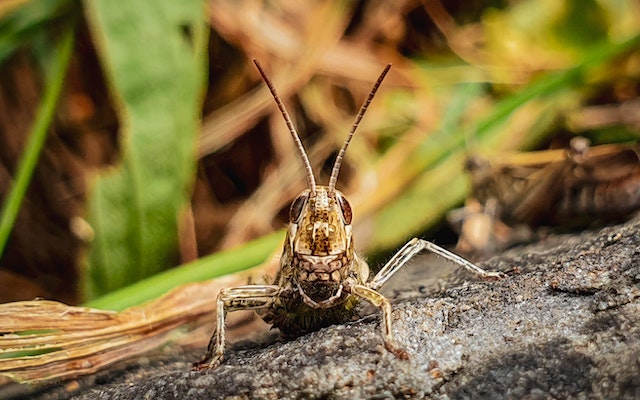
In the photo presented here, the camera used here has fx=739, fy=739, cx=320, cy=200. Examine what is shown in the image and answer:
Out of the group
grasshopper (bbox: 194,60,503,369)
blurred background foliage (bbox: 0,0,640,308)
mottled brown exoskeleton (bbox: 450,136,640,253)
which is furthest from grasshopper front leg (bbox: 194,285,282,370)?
mottled brown exoskeleton (bbox: 450,136,640,253)

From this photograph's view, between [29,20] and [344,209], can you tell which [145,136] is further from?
[344,209]

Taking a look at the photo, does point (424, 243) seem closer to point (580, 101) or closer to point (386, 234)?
point (386, 234)

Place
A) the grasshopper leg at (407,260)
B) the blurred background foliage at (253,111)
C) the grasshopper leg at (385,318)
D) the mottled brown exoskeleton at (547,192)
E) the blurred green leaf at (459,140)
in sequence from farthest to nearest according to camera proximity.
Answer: the blurred green leaf at (459,140)
the blurred background foliage at (253,111)
the mottled brown exoskeleton at (547,192)
the grasshopper leg at (407,260)
the grasshopper leg at (385,318)

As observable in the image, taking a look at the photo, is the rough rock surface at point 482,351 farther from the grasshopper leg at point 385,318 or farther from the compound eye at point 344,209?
the compound eye at point 344,209

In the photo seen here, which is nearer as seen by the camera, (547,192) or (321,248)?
(321,248)

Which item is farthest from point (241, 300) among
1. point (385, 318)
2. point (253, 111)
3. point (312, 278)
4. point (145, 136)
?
point (253, 111)

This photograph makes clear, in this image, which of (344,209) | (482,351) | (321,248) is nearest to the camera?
(482,351)

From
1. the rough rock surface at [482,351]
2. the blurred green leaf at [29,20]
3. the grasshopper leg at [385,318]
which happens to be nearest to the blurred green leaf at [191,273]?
the rough rock surface at [482,351]
